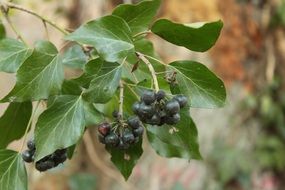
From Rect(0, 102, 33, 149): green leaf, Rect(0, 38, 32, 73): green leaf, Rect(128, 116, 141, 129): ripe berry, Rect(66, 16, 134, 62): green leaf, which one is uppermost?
Rect(66, 16, 134, 62): green leaf

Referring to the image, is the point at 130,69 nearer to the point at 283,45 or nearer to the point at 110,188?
the point at 110,188

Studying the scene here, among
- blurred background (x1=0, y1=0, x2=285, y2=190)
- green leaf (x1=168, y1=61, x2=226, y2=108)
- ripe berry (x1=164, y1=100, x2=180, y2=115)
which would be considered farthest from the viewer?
blurred background (x1=0, y1=0, x2=285, y2=190)

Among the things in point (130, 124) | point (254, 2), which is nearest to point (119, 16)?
point (130, 124)

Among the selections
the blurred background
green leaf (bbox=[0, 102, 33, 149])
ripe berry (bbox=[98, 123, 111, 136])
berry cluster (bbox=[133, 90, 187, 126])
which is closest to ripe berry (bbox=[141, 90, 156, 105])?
berry cluster (bbox=[133, 90, 187, 126])

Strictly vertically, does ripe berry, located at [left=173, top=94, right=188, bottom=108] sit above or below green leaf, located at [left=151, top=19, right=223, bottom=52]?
below

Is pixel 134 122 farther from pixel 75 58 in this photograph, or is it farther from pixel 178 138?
pixel 75 58

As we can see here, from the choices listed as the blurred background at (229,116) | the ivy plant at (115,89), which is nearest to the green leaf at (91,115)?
the ivy plant at (115,89)

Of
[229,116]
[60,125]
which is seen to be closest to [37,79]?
[60,125]

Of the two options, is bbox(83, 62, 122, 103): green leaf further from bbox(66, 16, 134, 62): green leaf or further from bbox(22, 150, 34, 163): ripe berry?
bbox(22, 150, 34, 163): ripe berry
